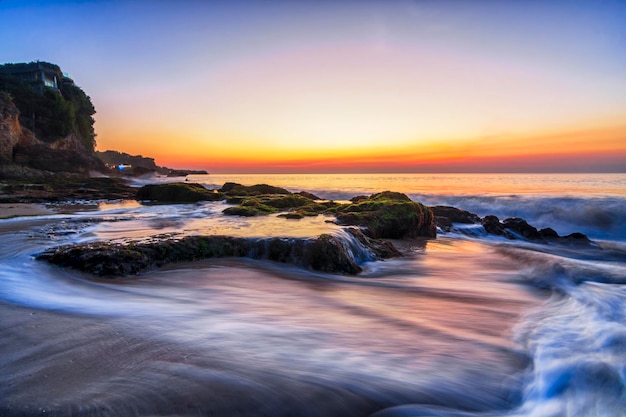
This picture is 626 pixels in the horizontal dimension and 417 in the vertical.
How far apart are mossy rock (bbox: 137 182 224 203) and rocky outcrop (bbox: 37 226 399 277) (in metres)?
11.7

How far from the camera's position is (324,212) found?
11547 millimetres

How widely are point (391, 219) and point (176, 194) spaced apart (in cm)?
1280

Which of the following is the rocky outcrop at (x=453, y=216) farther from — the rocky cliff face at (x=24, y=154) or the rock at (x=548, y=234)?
the rocky cliff face at (x=24, y=154)

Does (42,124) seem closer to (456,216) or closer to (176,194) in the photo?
(176,194)

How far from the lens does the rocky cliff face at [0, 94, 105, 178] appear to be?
33.5 metres

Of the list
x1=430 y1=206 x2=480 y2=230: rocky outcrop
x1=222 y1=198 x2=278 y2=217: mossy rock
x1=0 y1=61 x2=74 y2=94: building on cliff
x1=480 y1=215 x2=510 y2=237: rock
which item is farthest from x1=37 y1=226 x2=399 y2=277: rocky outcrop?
x1=0 y1=61 x2=74 y2=94: building on cliff

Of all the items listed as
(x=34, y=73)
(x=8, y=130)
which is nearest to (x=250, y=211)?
(x=8, y=130)

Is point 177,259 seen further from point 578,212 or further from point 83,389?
point 578,212

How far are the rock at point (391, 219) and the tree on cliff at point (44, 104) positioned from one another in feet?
158

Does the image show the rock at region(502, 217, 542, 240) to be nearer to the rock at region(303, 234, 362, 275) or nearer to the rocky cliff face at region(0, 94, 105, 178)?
the rock at region(303, 234, 362, 275)

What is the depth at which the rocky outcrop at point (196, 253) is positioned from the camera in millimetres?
5434

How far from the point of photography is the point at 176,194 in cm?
1895

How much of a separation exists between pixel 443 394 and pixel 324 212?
8781mm

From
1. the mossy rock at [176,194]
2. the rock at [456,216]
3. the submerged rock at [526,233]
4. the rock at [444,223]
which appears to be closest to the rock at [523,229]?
the submerged rock at [526,233]
